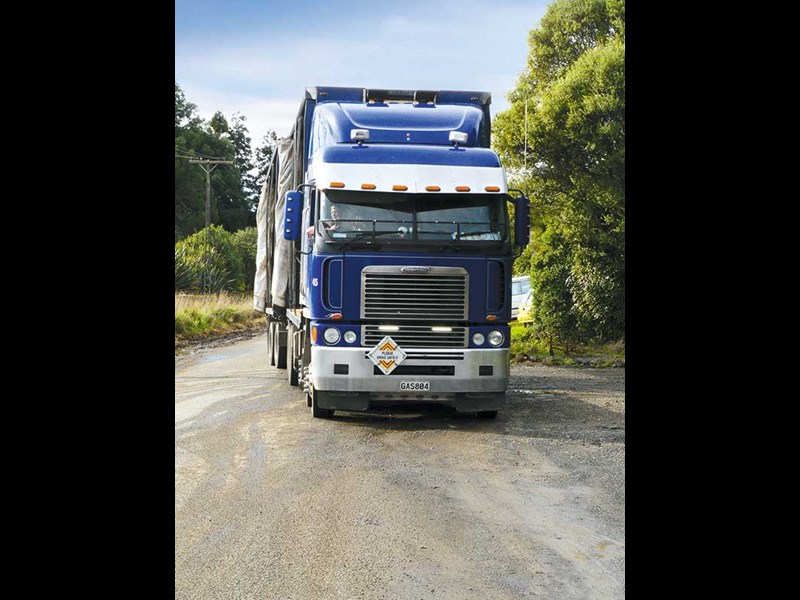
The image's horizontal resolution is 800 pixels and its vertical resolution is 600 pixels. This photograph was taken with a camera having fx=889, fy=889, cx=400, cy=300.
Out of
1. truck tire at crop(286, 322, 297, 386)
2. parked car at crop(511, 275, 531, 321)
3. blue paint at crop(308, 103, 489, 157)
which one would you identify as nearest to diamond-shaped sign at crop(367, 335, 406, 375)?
blue paint at crop(308, 103, 489, 157)

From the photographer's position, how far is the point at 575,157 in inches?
632

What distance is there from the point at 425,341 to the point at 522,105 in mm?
9595

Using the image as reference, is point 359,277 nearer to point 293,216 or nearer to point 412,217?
point 412,217

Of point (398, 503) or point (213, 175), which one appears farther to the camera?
point (213, 175)

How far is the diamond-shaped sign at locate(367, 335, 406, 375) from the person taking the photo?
9602 mm

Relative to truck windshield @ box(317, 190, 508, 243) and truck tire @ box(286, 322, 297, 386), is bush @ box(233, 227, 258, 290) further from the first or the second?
truck windshield @ box(317, 190, 508, 243)

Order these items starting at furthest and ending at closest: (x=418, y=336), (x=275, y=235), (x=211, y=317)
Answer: (x=211, y=317)
(x=275, y=235)
(x=418, y=336)

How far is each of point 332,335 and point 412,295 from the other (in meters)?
0.98

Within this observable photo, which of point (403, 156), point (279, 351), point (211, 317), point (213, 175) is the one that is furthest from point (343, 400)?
point (213, 175)

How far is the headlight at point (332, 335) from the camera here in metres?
9.66

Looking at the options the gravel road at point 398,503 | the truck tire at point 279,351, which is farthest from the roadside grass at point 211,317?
the gravel road at point 398,503
